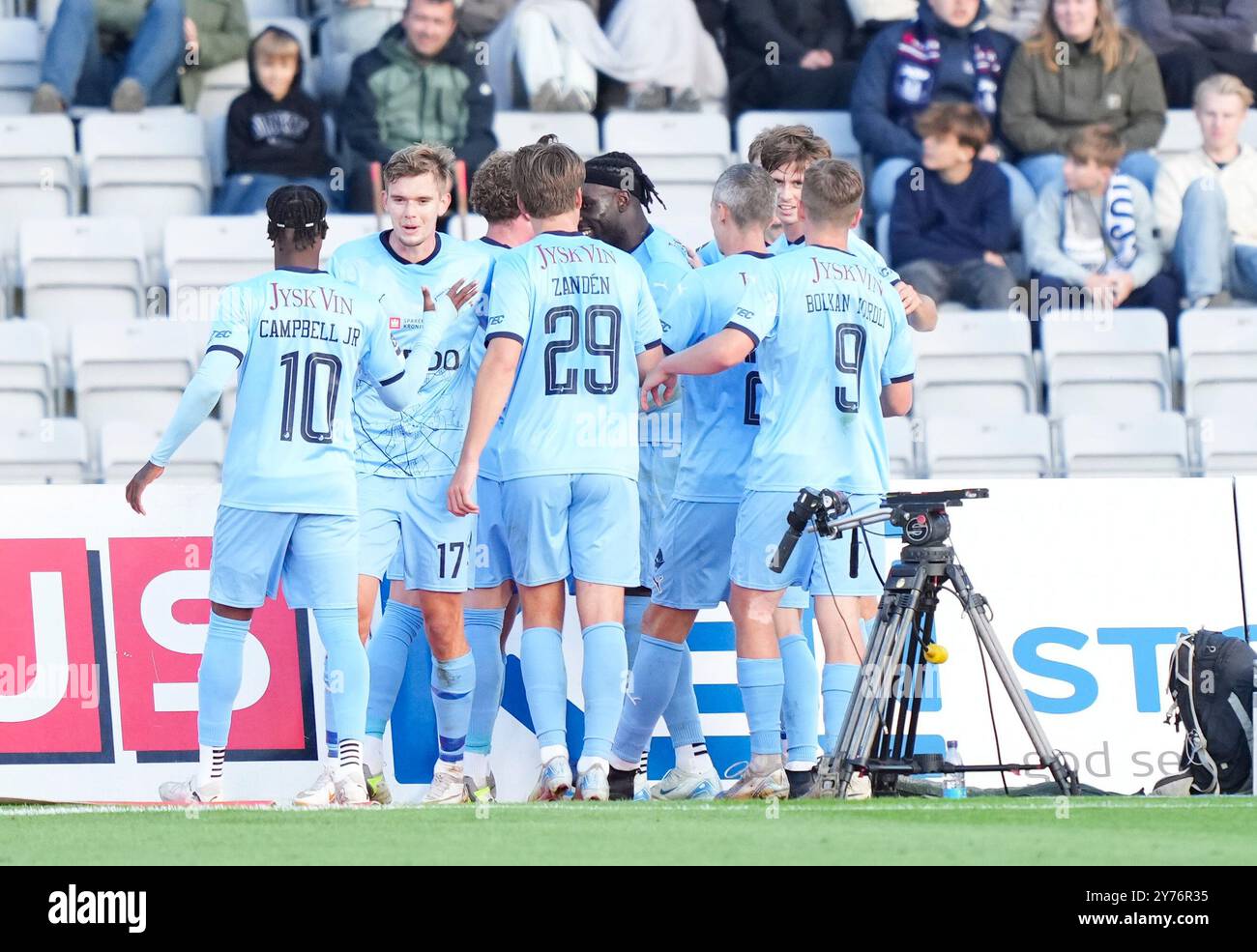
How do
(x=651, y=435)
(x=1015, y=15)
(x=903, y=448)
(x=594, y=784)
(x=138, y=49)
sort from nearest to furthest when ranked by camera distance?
(x=594, y=784)
(x=651, y=435)
(x=903, y=448)
(x=138, y=49)
(x=1015, y=15)

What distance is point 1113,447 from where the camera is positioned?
11.5 metres

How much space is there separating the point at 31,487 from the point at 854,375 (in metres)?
3.32

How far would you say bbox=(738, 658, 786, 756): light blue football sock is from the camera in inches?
290

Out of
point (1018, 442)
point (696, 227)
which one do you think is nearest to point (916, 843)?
point (1018, 442)

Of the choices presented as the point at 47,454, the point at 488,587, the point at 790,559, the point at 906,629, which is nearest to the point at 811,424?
the point at 790,559

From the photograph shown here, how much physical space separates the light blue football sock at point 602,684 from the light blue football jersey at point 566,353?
579 mm

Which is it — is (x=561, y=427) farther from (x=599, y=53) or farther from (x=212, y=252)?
(x=599, y=53)

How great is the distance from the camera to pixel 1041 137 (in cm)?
1311

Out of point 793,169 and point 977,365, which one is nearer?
point 793,169

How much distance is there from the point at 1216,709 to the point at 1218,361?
4835 millimetres

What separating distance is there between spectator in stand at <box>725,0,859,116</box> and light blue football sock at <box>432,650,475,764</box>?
6.62 meters

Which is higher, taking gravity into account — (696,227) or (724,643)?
(696,227)

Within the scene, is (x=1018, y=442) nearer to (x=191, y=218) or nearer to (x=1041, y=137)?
(x=1041, y=137)

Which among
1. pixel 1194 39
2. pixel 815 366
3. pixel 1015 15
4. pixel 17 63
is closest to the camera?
pixel 815 366
